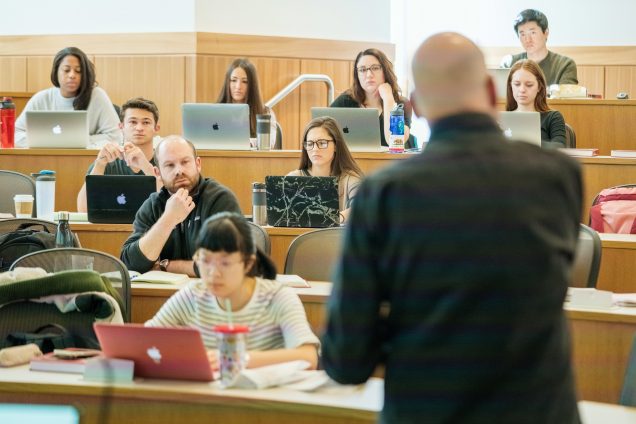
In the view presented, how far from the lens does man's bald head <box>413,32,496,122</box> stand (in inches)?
75.0

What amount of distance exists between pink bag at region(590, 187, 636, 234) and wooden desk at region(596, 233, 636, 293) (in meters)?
0.49

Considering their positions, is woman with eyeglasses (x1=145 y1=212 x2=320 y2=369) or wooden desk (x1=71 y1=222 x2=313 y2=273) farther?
wooden desk (x1=71 y1=222 x2=313 y2=273)

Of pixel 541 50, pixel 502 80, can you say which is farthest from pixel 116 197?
pixel 541 50

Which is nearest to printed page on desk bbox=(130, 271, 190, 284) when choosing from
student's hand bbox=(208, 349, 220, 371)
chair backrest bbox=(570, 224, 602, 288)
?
student's hand bbox=(208, 349, 220, 371)

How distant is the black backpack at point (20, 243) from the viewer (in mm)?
4395

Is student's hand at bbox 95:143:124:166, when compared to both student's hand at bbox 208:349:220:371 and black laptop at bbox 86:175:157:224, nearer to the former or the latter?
black laptop at bbox 86:175:157:224

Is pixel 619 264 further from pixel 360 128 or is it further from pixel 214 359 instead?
pixel 214 359

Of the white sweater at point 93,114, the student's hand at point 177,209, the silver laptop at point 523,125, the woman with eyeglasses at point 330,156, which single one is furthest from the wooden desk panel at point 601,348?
the white sweater at point 93,114

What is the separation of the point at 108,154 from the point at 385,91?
1942mm

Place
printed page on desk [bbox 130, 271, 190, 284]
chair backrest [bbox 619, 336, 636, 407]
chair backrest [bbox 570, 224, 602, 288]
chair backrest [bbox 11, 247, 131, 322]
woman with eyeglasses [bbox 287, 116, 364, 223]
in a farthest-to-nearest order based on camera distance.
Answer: woman with eyeglasses [bbox 287, 116, 364, 223], chair backrest [bbox 570, 224, 602, 288], printed page on desk [bbox 130, 271, 190, 284], chair backrest [bbox 11, 247, 131, 322], chair backrest [bbox 619, 336, 636, 407]

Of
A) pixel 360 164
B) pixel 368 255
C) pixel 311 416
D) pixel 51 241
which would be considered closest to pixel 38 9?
pixel 360 164

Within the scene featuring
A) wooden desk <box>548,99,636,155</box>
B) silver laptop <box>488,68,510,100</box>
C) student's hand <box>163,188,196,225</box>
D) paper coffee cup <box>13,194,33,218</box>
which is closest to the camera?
student's hand <box>163,188,196,225</box>

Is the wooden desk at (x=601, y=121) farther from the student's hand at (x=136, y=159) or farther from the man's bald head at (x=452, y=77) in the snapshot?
the man's bald head at (x=452, y=77)

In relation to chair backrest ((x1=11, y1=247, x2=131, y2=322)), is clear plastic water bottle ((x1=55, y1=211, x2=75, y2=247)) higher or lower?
higher
